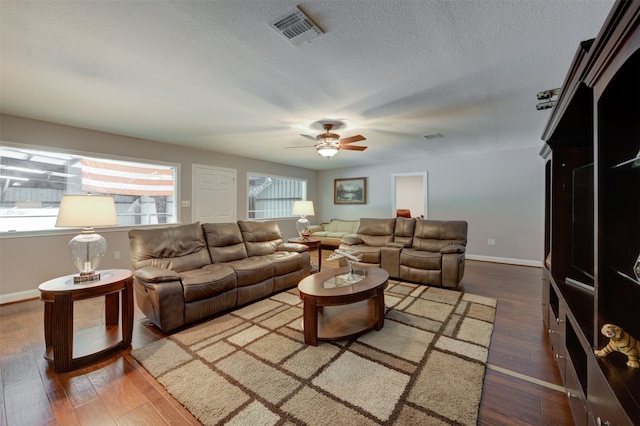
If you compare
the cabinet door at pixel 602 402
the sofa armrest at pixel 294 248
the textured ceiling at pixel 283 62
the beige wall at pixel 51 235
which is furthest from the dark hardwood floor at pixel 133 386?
the textured ceiling at pixel 283 62

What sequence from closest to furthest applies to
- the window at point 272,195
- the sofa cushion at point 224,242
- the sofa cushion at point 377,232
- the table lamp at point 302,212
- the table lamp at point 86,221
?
the table lamp at point 86,221, the sofa cushion at point 224,242, the sofa cushion at point 377,232, the table lamp at point 302,212, the window at point 272,195

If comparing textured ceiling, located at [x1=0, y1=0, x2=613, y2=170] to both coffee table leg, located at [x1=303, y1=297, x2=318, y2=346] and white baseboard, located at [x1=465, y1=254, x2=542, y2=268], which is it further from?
white baseboard, located at [x1=465, y1=254, x2=542, y2=268]

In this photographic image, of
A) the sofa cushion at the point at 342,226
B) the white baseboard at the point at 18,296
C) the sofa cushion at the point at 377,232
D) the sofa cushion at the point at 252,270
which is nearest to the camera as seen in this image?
the sofa cushion at the point at 252,270

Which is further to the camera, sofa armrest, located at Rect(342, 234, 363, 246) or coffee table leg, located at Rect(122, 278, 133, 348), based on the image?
sofa armrest, located at Rect(342, 234, 363, 246)

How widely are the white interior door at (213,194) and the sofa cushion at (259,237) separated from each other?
5.60 feet

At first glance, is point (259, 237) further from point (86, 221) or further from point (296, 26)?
point (296, 26)

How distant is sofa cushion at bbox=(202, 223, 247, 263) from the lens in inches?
140

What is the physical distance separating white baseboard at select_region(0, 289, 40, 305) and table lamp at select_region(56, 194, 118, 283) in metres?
2.29

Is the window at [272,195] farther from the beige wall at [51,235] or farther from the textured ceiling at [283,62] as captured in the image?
the textured ceiling at [283,62]

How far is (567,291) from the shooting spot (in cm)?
173

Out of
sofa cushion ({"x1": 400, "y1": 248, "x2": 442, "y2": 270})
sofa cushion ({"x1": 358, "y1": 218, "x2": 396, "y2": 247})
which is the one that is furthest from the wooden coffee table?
sofa cushion ({"x1": 358, "y1": 218, "x2": 396, "y2": 247})

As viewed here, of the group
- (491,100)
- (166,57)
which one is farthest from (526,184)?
(166,57)

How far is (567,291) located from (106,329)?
3.77m

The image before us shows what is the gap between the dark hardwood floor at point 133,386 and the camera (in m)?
1.54
